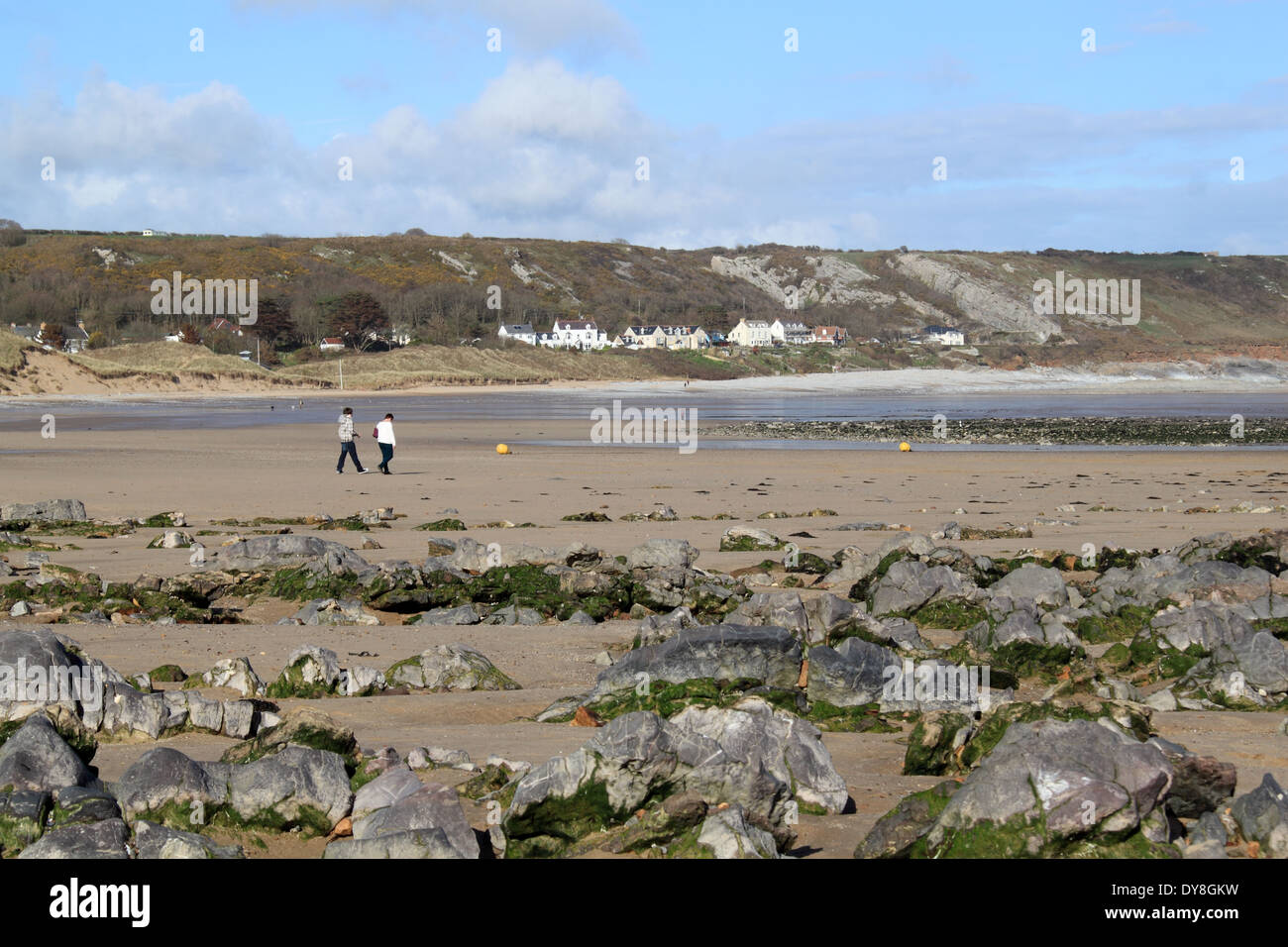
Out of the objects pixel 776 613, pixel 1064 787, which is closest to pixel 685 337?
pixel 776 613

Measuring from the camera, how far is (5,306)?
343 ft

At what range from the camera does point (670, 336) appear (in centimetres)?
13250

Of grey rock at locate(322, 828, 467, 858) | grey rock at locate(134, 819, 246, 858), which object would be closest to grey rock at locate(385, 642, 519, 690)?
grey rock at locate(134, 819, 246, 858)


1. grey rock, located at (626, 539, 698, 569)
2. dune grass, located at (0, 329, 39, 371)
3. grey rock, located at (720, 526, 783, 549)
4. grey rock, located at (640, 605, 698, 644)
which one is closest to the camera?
grey rock, located at (640, 605, 698, 644)

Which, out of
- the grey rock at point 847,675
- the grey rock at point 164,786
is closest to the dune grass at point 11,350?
the grey rock at point 847,675

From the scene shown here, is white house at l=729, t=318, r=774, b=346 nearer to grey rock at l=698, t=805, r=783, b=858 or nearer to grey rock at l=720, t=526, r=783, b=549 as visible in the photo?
grey rock at l=720, t=526, r=783, b=549

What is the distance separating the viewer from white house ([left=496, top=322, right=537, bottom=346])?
115456 millimetres

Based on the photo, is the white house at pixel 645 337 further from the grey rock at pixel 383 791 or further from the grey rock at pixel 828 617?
the grey rock at pixel 383 791

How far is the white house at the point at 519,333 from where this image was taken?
115 metres
